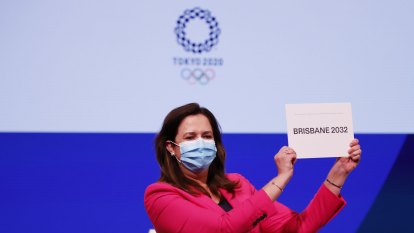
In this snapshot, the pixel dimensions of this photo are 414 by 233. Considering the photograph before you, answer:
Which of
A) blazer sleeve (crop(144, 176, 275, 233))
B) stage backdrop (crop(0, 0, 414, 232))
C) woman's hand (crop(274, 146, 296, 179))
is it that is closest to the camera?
blazer sleeve (crop(144, 176, 275, 233))

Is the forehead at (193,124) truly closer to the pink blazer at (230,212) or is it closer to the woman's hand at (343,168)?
the pink blazer at (230,212)

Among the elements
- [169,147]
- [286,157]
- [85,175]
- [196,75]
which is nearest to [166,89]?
[196,75]

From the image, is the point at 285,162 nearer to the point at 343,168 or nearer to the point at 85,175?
the point at 343,168

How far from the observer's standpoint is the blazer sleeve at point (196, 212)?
1.57 meters

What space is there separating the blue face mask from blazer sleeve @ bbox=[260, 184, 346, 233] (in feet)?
0.97

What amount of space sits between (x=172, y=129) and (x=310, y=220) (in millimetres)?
567

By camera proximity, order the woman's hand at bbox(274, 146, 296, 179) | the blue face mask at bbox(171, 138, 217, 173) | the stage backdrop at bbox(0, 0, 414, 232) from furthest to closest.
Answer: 1. the stage backdrop at bbox(0, 0, 414, 232)
2. the blue face mask at bbox(171, 138, 217, 173)
3. the woman's hand at bbox(274, 146, 296, 179)

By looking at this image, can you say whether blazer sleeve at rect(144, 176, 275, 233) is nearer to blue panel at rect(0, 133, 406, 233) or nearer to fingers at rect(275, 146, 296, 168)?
fingers at rect(275, 146, 296, 168)

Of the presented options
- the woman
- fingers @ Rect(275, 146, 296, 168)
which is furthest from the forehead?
fingers @ Rect(275, 146, 296, 168)

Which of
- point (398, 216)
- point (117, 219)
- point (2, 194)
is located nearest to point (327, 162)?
point (398, 216)

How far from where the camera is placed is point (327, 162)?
3.12 metres

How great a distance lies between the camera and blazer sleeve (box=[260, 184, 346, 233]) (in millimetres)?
1771

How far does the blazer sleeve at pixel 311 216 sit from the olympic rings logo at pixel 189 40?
1241mm

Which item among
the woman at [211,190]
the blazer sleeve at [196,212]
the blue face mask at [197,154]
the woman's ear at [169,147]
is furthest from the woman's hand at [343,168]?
the woman's ear at [169,147]
